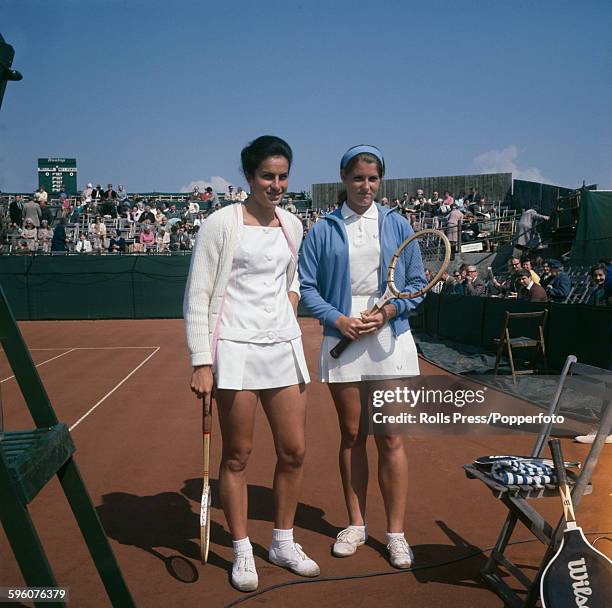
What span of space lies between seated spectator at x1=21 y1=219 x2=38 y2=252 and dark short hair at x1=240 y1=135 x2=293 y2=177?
21.3m

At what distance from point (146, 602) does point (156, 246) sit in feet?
71.3

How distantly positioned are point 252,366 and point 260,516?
1.48m

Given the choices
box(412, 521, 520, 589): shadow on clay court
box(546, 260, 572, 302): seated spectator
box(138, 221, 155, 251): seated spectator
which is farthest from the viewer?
Result: box(138, 221, 155, 251): seated spectator

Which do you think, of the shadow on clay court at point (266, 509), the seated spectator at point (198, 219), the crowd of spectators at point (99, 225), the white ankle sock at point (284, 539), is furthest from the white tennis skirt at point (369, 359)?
the seated spectator at point (198, 219)

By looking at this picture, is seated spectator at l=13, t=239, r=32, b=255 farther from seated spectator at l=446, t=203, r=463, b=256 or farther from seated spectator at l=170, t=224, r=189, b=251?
seated spectator at l=446, t=203, r=463, b=256

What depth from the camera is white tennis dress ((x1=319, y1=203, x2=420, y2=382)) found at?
3.41 m

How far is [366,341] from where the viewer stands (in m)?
3.43

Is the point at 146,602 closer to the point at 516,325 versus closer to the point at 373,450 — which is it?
the point at 373,450

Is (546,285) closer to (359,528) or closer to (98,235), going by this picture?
(359,528)

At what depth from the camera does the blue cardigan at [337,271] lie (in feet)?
11.3

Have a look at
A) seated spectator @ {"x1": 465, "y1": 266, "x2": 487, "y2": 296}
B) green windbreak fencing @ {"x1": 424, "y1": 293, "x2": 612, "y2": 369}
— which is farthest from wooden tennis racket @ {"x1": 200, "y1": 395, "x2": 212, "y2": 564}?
seated spectator @ {"x1": 465, "y1": 266, "x2": 487, "y2": 296}

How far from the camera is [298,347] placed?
3273 mm

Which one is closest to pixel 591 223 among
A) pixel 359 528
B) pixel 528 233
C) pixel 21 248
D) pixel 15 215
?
pixel 528 233

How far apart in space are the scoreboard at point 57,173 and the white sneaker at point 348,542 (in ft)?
141
